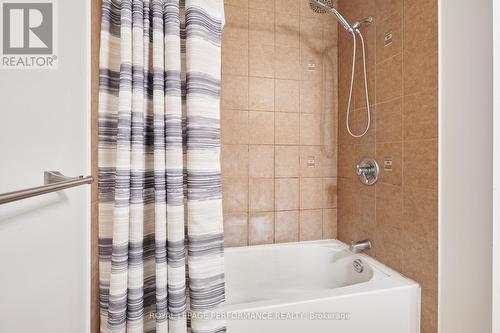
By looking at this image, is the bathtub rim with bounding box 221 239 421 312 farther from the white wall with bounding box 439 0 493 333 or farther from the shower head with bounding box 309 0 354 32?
the shower head with bounding box 309 0 354 32

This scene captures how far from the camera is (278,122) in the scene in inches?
64.9

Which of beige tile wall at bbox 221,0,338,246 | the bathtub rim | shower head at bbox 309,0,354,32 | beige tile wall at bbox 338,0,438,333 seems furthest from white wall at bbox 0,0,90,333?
beige tile wall at bbox 338,0,438,333

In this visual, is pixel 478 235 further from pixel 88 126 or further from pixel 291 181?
pixel 88 126

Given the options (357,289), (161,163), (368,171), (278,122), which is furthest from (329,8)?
(357,289)

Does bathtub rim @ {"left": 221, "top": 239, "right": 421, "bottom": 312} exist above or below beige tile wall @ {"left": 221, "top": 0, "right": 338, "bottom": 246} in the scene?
below

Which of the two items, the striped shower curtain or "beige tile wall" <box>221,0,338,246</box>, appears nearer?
the striped shower curtain

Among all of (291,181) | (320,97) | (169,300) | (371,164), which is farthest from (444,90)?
(169,300)

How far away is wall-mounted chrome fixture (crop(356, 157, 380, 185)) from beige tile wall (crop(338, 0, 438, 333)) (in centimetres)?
3

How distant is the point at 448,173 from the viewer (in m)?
0.98

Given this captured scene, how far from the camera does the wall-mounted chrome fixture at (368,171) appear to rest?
1.37 meters

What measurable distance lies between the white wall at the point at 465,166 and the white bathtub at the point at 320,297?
0.18m

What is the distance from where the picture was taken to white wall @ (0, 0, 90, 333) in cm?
56

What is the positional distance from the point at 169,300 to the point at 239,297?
85 centimetres
